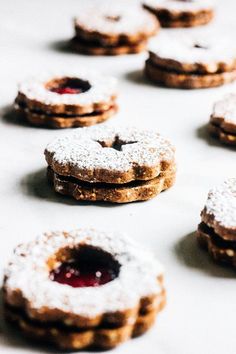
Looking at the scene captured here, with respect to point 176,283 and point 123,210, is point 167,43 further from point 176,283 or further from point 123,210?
point 176,283

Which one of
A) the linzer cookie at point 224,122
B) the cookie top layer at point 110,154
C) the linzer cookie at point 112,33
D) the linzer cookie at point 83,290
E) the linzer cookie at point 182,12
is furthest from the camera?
the linzer cookie at point 182,12

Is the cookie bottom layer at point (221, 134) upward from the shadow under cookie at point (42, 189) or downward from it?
upward

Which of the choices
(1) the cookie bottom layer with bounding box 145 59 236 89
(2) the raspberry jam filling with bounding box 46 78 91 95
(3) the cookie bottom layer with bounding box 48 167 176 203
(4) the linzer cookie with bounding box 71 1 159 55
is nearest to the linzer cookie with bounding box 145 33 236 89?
(1) the cookie bottom layer with bounding box 145 59 236 89

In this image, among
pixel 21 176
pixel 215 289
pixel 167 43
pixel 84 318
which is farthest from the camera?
pixel 167 43

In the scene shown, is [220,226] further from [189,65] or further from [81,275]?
[189,65]

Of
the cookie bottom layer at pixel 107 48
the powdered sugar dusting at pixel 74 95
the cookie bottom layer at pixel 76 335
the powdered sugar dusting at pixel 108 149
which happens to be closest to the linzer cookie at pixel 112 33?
the cookie bottom layer at pixel 107 48

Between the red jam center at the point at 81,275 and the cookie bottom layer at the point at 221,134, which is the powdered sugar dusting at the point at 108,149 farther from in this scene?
the red jam center at the point at 81,275

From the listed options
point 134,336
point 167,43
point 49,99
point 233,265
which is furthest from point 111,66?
point 134,336
